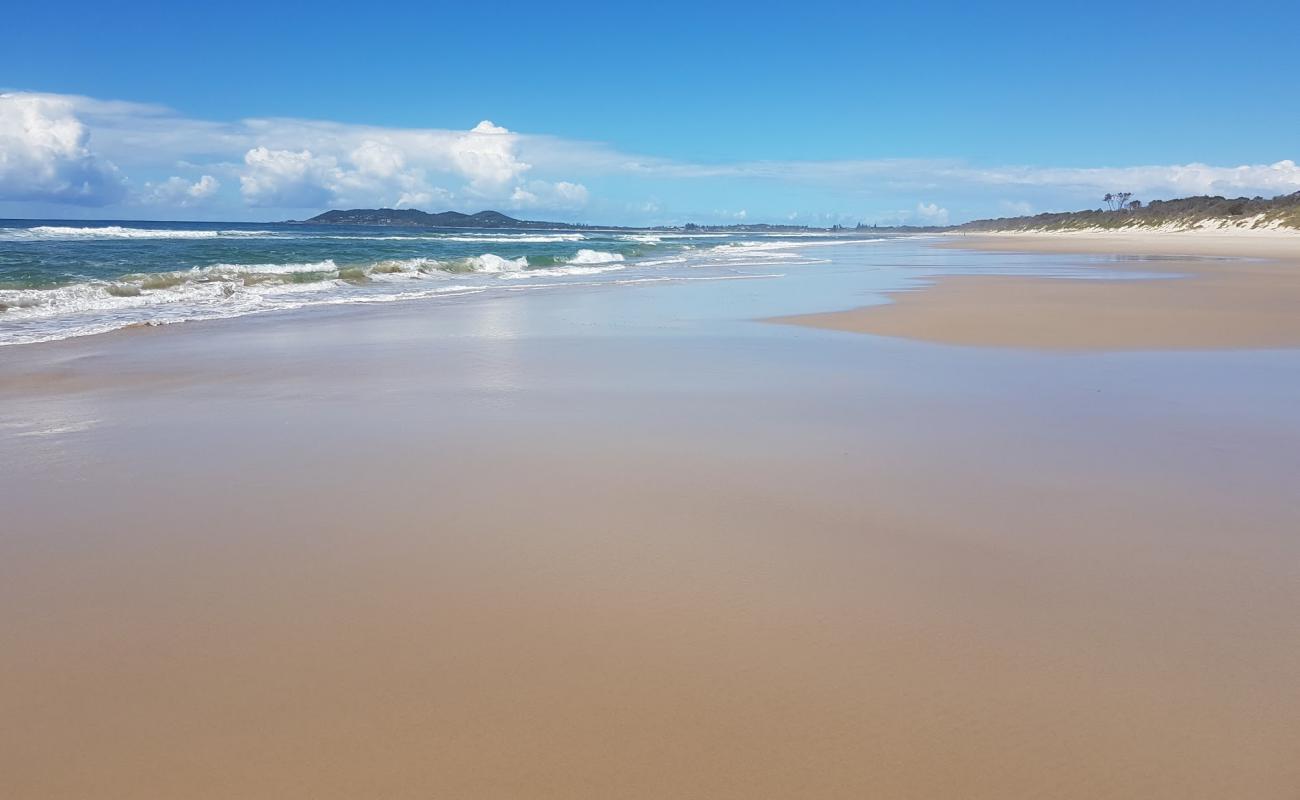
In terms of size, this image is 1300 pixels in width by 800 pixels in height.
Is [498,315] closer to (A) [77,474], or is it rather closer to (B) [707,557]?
(A) [77,474]

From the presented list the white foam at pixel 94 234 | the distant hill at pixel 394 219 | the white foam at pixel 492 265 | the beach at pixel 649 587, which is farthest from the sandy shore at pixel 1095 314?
the distant hill at pixel 394 219

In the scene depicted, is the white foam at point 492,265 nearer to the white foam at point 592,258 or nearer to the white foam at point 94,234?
the white foam at point 592,258

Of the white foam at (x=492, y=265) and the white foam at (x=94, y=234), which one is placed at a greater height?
the white foam at (x=492, y=265)

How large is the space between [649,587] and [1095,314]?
10555 mm

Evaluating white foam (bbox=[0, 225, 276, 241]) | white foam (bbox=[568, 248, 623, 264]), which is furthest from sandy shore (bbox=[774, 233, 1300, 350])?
white foam (bbox=[0, 225, 276, 241])

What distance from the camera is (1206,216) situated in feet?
182

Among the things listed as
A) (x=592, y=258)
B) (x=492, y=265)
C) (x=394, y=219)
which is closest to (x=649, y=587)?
(x=492, y=265)

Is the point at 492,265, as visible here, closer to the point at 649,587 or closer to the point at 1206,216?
the point at 649,587

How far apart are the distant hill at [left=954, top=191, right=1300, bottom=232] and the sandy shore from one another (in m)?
34.4

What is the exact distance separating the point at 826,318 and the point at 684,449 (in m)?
6.95

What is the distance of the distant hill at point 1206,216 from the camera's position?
4678 cm

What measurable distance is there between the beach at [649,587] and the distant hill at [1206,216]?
49.9 metres

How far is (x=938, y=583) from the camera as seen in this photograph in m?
3.12

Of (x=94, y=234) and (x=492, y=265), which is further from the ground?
(x=492, y=265)
